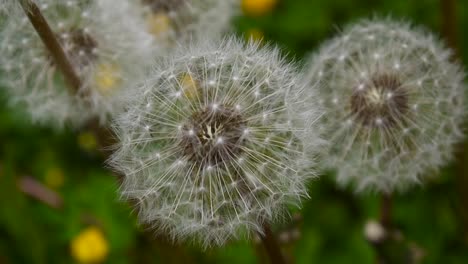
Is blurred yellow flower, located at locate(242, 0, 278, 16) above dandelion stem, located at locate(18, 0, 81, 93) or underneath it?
above

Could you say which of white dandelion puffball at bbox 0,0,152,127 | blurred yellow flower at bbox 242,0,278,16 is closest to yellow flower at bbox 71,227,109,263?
white dandelion puffball at bbox 0,0,152,127

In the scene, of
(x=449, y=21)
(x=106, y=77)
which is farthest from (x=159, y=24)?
(x=449, y=21)

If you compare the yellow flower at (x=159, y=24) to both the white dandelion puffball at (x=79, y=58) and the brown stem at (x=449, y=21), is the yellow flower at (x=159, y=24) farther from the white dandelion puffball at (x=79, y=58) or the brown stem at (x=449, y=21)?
the brown stem at (x=449, y=21)

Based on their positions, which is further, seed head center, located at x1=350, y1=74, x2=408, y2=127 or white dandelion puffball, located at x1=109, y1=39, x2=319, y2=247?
seed head center, located at x1=350, y1=74, x2=408, y2=127

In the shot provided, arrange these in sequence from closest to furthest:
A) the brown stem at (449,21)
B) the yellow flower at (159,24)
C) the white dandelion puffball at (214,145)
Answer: the white dandelion puffball at (214,145)
the yellow flower at (159,24)
the brown stem at (449,21)

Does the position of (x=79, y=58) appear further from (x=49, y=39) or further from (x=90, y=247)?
(x=90, y=247)

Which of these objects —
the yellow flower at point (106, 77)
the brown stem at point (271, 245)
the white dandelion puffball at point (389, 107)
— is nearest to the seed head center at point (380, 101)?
the white dandelion puffball at point (389, 107)

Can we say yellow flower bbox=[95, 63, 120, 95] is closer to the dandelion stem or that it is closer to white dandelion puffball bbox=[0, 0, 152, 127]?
white dandelion puffball bbox=[0, 0, 152, 127]
